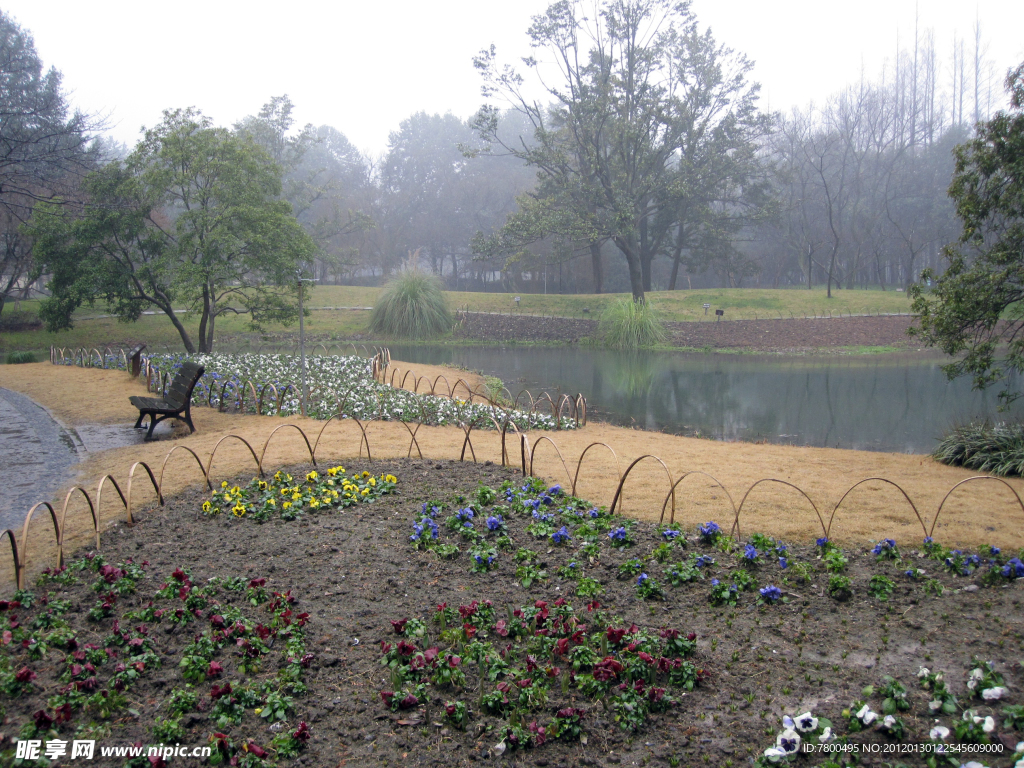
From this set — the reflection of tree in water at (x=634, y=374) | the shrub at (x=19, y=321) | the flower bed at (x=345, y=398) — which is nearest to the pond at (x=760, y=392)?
the reflection of tree in water at (x=634, y=374)

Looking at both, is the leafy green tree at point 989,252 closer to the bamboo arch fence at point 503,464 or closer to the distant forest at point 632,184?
the bamboo arch fence at point 503,464

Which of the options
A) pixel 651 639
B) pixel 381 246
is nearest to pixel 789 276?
pixel 381 246

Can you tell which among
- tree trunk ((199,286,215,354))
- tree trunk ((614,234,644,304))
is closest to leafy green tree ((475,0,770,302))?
tree trunk ((614,234,644,304))

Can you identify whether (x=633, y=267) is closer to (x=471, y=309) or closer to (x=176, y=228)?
(x=471, y=309)

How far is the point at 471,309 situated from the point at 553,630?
2758 centimetres

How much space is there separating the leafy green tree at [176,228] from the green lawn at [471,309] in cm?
703

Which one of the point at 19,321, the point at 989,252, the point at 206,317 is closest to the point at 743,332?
the point at 989,252

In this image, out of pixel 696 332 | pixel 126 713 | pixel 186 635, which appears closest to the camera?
pixel 126 713

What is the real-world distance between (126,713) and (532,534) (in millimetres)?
2613

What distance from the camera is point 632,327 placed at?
26438mm

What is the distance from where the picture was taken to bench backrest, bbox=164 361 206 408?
850cm

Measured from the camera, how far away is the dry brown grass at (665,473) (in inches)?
199

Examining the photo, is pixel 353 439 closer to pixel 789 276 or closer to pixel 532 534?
pixel 532 534

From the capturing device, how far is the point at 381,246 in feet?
157
